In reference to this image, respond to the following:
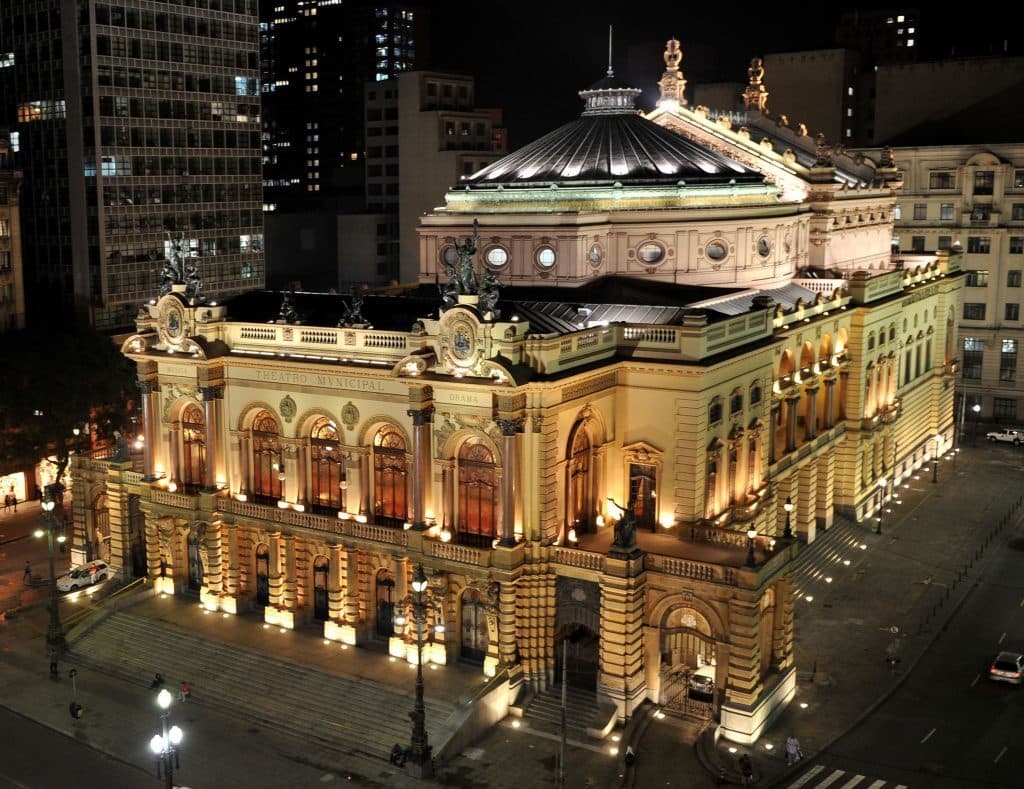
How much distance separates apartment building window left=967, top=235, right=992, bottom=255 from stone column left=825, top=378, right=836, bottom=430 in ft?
150

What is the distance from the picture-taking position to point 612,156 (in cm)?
7731

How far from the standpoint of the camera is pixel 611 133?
7950 centimetres

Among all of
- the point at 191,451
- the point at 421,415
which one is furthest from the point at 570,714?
the point at 191,451

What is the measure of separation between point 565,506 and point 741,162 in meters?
42.7

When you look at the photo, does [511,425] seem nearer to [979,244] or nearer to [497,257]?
[497,257]

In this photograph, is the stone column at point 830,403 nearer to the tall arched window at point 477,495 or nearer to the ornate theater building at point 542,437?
the ornate theater building at point 542,437

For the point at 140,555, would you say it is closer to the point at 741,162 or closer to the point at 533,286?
the point at 533,286

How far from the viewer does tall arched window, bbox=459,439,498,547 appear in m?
55.3

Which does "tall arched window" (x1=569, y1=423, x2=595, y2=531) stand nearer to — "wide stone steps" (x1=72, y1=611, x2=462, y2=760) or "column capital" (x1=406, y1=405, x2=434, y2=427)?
"column capital" (x1=406, y1=405, x2=434, y2=427)

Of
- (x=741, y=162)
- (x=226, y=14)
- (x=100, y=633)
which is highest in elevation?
(x=226, y=14)

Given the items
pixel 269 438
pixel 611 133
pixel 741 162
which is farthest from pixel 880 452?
pixel 269 438

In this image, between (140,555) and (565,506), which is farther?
(140,555)

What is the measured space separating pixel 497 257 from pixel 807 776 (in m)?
37.1

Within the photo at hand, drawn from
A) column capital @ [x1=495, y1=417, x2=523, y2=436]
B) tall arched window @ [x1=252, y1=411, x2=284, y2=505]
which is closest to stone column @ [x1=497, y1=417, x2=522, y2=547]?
column capital @ [x1=495, y1=417, x2=523, y2=436]
